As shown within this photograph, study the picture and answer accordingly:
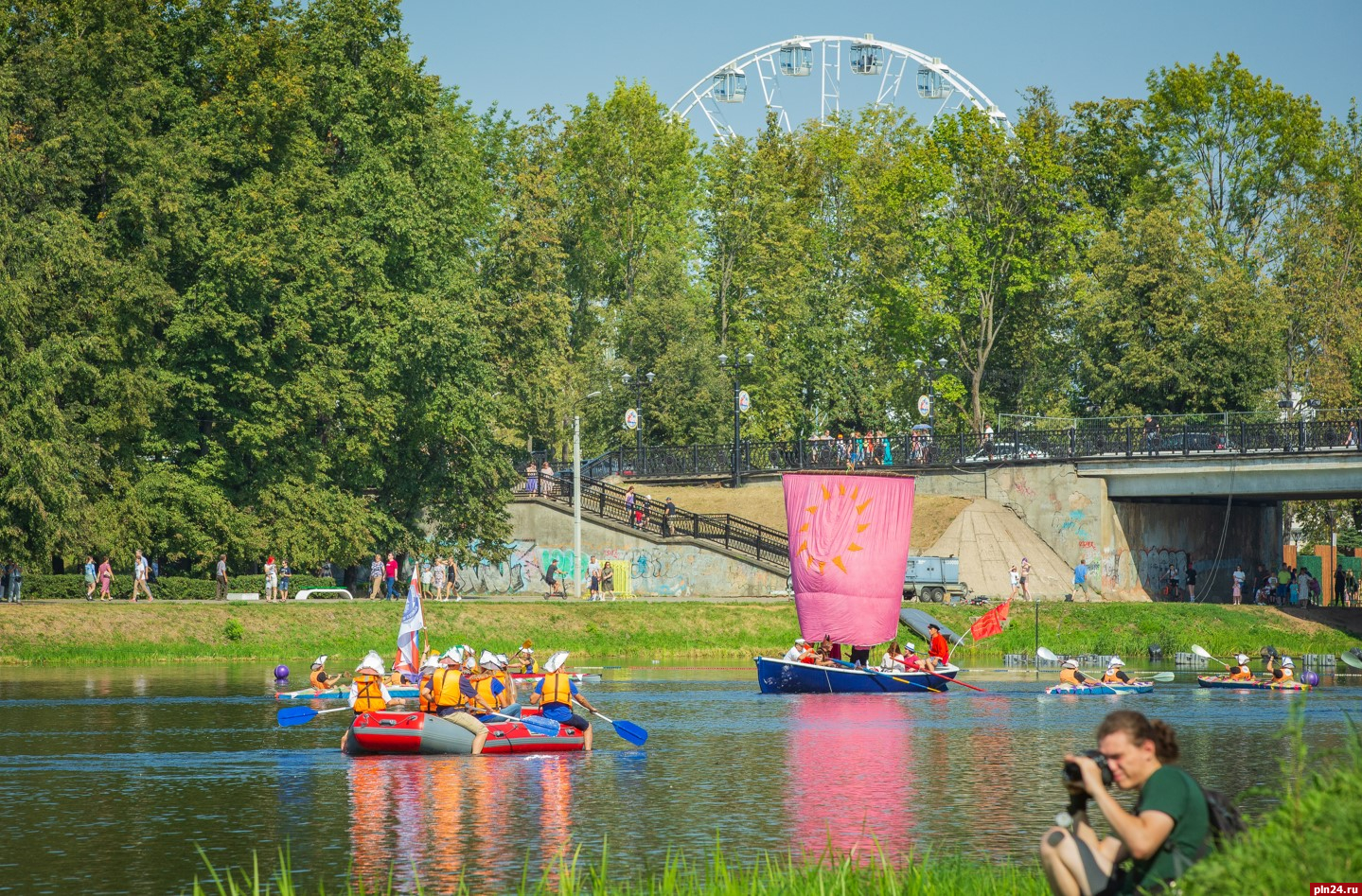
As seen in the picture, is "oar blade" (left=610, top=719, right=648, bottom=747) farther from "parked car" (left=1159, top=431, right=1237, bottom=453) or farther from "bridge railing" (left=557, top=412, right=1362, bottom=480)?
"parked car" (left=1159, top=431, right=1237, bottom=453)

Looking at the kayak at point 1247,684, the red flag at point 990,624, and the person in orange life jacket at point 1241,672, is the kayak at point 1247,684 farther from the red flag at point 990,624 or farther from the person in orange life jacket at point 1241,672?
the red flag at point 990,624

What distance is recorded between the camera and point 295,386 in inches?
2147

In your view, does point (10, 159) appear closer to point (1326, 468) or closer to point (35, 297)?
point (35, 297)

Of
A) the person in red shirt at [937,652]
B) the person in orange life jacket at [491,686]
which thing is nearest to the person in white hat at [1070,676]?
the person in red shirt at [937,652]

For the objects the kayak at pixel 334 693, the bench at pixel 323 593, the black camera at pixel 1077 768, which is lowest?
the kayak at pixel 334 693

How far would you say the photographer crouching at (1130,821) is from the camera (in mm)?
9727

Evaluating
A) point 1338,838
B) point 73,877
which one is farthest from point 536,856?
point 1338,838

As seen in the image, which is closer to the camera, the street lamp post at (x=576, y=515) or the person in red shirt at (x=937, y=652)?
the person in red shirt at (x=937, y=652)

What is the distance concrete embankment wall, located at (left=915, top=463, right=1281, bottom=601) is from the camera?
223 feet

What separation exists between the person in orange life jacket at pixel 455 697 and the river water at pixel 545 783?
25.3 inches

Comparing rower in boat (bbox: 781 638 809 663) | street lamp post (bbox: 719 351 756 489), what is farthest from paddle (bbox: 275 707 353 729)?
street lamp post (bbox: 719 351 756 489)

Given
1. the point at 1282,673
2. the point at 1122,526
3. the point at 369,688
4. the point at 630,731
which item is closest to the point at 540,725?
the point at 630,731

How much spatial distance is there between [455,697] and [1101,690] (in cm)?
2002

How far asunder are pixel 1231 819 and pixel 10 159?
4647 centimetres
